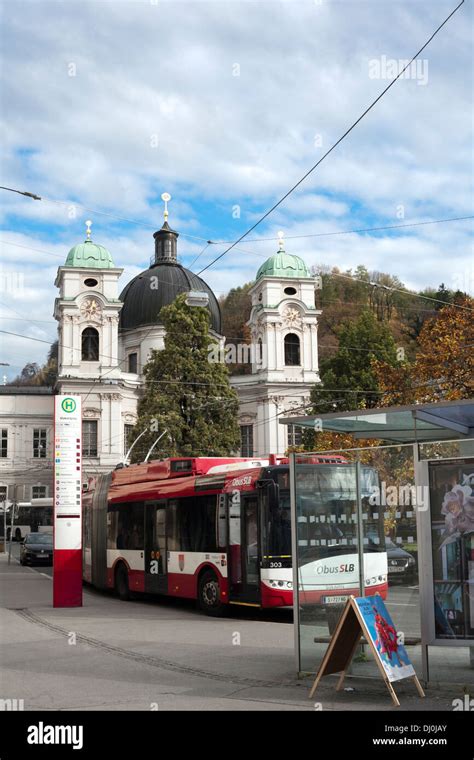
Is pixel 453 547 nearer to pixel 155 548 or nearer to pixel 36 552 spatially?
pixel 155 548

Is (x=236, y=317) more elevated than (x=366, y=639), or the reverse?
(x=236, y=317)

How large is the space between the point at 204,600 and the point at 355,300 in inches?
3651

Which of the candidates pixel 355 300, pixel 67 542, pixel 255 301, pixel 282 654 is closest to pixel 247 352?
pixel 255 301

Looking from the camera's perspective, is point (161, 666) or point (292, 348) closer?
point (161, 666)

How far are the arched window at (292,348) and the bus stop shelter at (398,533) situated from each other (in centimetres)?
6277

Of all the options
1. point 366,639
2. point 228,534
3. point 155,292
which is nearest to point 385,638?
point 366,639

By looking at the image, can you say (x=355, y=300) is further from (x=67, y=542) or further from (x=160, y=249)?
(x=67, y=542)

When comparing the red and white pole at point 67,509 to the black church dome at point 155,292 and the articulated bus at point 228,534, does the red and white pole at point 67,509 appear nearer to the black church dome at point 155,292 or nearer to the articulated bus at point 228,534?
the articulated bus at point 228,534

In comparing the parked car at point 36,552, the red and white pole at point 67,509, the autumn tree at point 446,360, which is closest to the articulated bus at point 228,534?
the red and white pole at point 67,509

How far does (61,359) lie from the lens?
71750 millimetres

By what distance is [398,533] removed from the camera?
10.3 metres

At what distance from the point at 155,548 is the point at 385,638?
12434mm

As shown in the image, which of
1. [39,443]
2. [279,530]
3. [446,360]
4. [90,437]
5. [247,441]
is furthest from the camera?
[39,443]

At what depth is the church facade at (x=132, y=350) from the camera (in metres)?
71.1
